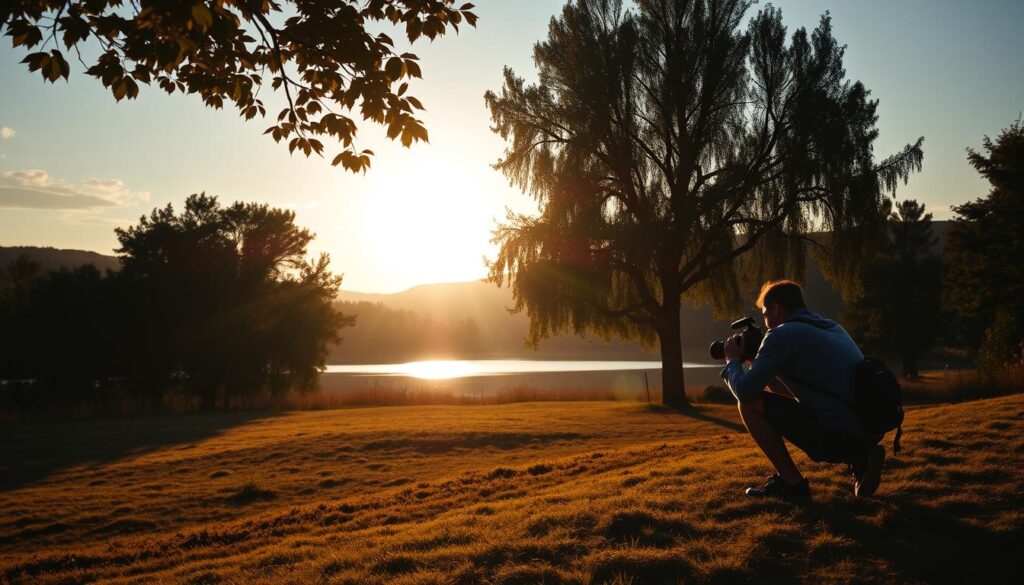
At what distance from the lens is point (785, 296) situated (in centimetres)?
507

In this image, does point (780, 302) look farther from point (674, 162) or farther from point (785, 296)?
point (674, 162)

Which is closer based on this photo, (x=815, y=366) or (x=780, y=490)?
(x=815, y=366)

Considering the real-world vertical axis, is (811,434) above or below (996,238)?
below

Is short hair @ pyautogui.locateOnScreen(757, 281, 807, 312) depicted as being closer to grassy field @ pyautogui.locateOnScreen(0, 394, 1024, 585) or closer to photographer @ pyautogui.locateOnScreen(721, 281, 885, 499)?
photographer @ pyautogui.locateOnScreen(721, 281, 885, 499)

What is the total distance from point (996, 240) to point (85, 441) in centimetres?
3586

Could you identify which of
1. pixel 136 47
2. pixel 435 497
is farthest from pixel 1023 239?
pixel 136 47

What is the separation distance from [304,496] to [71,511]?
11.1 ft

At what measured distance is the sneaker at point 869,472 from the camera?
16.5ft

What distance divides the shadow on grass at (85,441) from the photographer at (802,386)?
12.9 meters

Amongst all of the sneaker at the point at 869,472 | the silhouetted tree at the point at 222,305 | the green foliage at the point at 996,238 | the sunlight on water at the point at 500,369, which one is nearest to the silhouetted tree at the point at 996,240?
the green foliage at the point at 996,238

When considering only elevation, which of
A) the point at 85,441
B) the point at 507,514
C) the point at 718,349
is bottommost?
the point at 85,441

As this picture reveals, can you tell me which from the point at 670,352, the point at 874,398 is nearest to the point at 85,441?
the point at 670,352

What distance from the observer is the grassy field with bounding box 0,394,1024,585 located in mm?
4488

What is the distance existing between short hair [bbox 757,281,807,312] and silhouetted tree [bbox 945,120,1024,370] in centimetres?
2638
